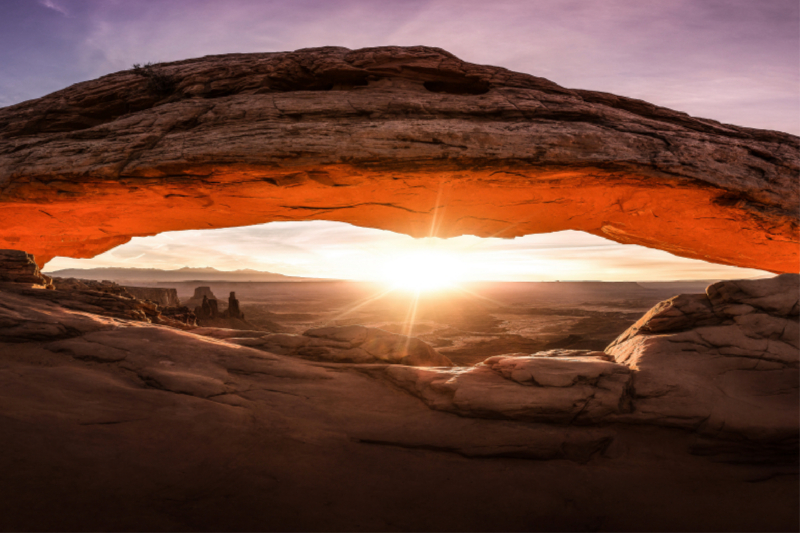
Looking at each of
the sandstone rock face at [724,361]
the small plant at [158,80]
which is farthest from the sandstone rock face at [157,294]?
the sandstone rock face at [724,361]

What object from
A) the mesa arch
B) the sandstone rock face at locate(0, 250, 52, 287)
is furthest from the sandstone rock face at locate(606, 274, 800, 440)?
the sandstone rock face at locate(0, 250, 52, 287)

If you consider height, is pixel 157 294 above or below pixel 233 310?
above

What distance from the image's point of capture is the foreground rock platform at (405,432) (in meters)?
4.59

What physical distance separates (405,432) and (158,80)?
40.0ft

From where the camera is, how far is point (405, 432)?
6.15m

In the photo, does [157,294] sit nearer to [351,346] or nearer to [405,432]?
[351,346]

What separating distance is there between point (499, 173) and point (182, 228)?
12.1m

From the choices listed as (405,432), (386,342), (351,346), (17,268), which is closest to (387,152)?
(386,342)

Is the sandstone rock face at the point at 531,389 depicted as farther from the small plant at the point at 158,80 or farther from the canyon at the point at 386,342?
the small plant at the point at 158,80

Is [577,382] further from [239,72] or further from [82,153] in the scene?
[82,153]

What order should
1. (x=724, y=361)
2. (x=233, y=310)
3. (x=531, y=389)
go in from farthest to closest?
(x=233, y=310) → (x=724, y=361) → (x=531, y=389)

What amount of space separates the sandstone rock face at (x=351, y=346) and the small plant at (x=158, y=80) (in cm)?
800

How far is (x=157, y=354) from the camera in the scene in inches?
299

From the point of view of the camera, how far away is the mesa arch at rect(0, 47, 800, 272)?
9242mm
